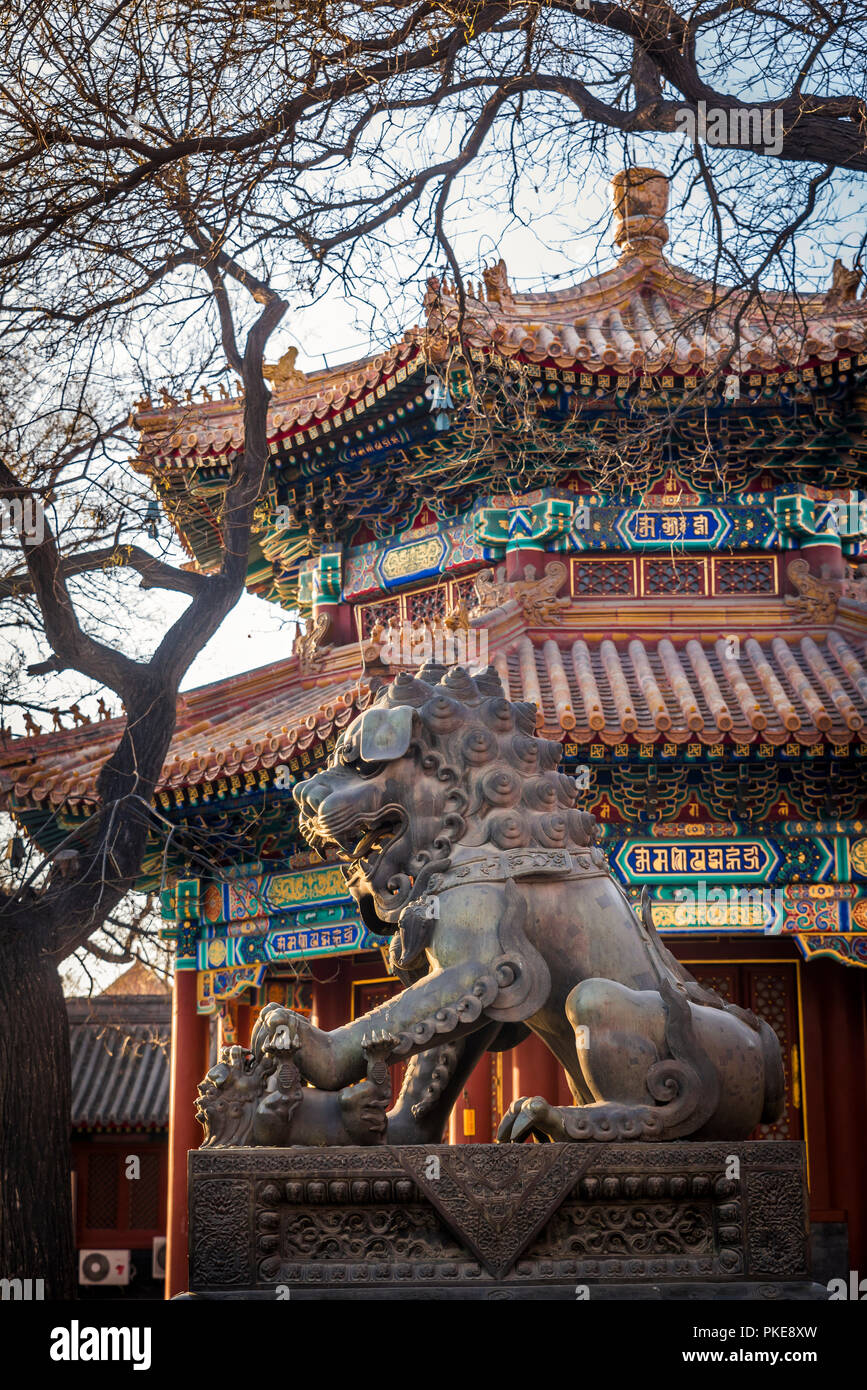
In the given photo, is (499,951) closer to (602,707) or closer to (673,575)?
(602,707)

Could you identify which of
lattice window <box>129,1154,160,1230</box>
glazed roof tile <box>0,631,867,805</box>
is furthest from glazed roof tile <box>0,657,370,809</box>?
lattice window <box>129,1154,160,1230</box>

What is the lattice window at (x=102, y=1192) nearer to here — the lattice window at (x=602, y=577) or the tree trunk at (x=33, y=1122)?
the lattice window at (x=602, y=577)

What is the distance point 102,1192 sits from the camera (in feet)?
56.2

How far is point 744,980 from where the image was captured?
951cm

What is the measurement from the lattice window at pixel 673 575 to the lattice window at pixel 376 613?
1.74 metres

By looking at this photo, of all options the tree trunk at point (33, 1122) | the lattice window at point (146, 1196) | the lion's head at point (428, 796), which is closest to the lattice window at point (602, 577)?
the tree trunk at point (33, 1122)

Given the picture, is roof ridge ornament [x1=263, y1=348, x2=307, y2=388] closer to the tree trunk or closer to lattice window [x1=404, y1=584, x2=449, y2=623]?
lattice window [x1=404, y1=584, x2=449, y2=623]

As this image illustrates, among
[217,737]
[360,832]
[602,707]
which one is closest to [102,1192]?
[217,737]

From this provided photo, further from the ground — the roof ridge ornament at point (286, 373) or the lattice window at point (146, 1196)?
the roof ridge ornament at point (286, 373)

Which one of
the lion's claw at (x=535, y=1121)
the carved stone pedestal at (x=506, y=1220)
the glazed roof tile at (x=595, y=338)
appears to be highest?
the glazed roof tile at (x=595, y=338)

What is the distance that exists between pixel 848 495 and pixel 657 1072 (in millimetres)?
7206

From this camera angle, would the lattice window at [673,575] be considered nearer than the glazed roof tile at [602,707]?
No

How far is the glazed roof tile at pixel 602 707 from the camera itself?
26.0 feet
